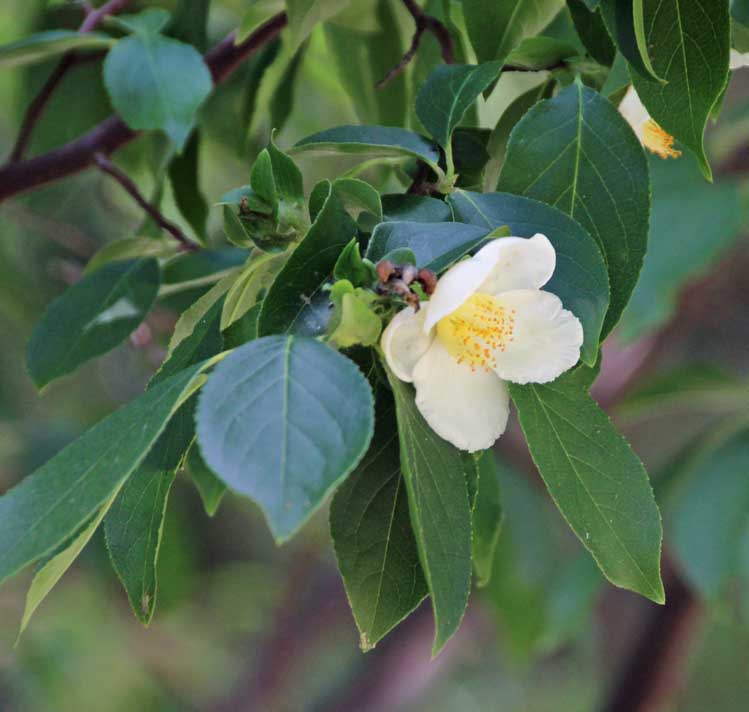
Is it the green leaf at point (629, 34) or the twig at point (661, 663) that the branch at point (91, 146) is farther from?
the twig at point (661, 663)

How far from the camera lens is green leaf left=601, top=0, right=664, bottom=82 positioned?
1.40 ft

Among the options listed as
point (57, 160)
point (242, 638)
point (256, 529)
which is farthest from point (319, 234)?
point (256, 529)

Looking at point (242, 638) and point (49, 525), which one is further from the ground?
point (49, 525)

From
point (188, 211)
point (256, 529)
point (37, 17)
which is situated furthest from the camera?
point (256, 529)

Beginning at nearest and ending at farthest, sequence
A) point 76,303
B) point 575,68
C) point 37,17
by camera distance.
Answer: point 575,68 → point 76,303 → point 37,17

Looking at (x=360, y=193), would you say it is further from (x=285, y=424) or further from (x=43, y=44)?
(x=43, y=44)

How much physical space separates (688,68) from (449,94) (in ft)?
0.31

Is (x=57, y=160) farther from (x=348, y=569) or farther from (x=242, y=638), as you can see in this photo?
(x=242, y=638)

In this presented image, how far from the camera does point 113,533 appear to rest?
43cm

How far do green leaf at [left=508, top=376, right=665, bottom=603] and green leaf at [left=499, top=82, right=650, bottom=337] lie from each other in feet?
0.16

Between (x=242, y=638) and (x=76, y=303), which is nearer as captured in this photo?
(x=76, y=303)

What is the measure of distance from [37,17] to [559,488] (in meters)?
0.65

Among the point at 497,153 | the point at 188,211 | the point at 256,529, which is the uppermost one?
the point at 497,153

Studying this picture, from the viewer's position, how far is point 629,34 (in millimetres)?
442
